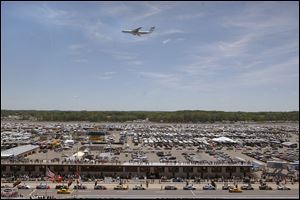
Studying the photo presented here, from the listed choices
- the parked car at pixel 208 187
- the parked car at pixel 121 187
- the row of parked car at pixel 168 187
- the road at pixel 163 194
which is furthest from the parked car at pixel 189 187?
the parked car at pixel 121 187

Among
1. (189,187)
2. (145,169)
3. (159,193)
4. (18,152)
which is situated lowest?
(159,193)

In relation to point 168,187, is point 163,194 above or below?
below

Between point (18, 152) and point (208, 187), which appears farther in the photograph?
point (18, 152)

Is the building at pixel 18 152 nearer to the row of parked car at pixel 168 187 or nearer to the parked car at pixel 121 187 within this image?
the row of parked car at pixel 168 187

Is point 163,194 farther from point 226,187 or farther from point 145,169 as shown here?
point 145,169

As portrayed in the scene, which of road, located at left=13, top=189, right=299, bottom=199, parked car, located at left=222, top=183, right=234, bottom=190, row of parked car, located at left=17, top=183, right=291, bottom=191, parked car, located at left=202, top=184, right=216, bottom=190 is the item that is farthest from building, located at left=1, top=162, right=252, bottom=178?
road, located at left=13, top=189, right=299, bottom=199

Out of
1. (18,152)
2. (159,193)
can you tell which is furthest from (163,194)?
(18,152)

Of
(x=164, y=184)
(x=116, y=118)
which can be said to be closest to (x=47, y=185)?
(x=164, y=184)

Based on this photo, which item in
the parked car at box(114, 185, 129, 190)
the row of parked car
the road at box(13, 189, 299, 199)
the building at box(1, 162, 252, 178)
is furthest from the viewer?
the building at box(1, 162, 252, 178)

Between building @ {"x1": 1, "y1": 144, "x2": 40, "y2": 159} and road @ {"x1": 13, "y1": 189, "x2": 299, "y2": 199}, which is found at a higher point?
building @ {"x1": 1, "y1": 144, "x2": 40, "y2": 159}

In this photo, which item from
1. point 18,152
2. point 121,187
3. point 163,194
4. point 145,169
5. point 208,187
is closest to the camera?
point 163,194

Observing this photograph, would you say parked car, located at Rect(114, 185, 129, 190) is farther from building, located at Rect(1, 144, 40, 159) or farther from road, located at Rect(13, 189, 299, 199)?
building, located at Rect(1, 144, 40, 159)
